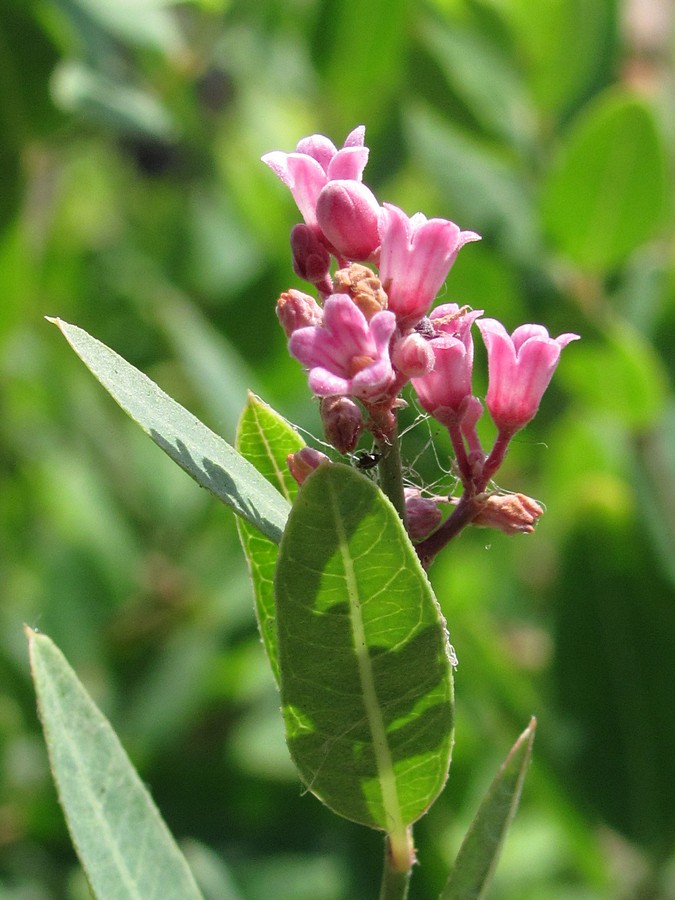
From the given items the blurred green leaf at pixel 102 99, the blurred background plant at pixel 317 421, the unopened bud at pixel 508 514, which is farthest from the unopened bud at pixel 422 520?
the blurred green leaf at pixel 102 99

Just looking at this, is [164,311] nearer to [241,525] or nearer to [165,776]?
[165,776]

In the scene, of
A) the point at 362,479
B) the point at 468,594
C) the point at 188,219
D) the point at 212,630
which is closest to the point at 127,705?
the point at 212,630

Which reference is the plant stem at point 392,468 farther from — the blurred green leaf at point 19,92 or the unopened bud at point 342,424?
the blurred green leaf at point 19,92

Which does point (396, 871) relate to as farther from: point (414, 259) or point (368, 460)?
point (414, 259)

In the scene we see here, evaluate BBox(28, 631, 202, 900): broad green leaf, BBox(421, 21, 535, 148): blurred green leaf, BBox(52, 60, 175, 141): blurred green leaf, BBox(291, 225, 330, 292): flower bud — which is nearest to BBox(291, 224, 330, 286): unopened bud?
BBox(291, 225, 330, 292): flower bud

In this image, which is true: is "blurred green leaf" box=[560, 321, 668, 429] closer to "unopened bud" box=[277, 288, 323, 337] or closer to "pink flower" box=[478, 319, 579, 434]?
"pink flower" box=[478, 319, 579, 434]

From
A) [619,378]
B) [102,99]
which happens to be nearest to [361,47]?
[102,99]
